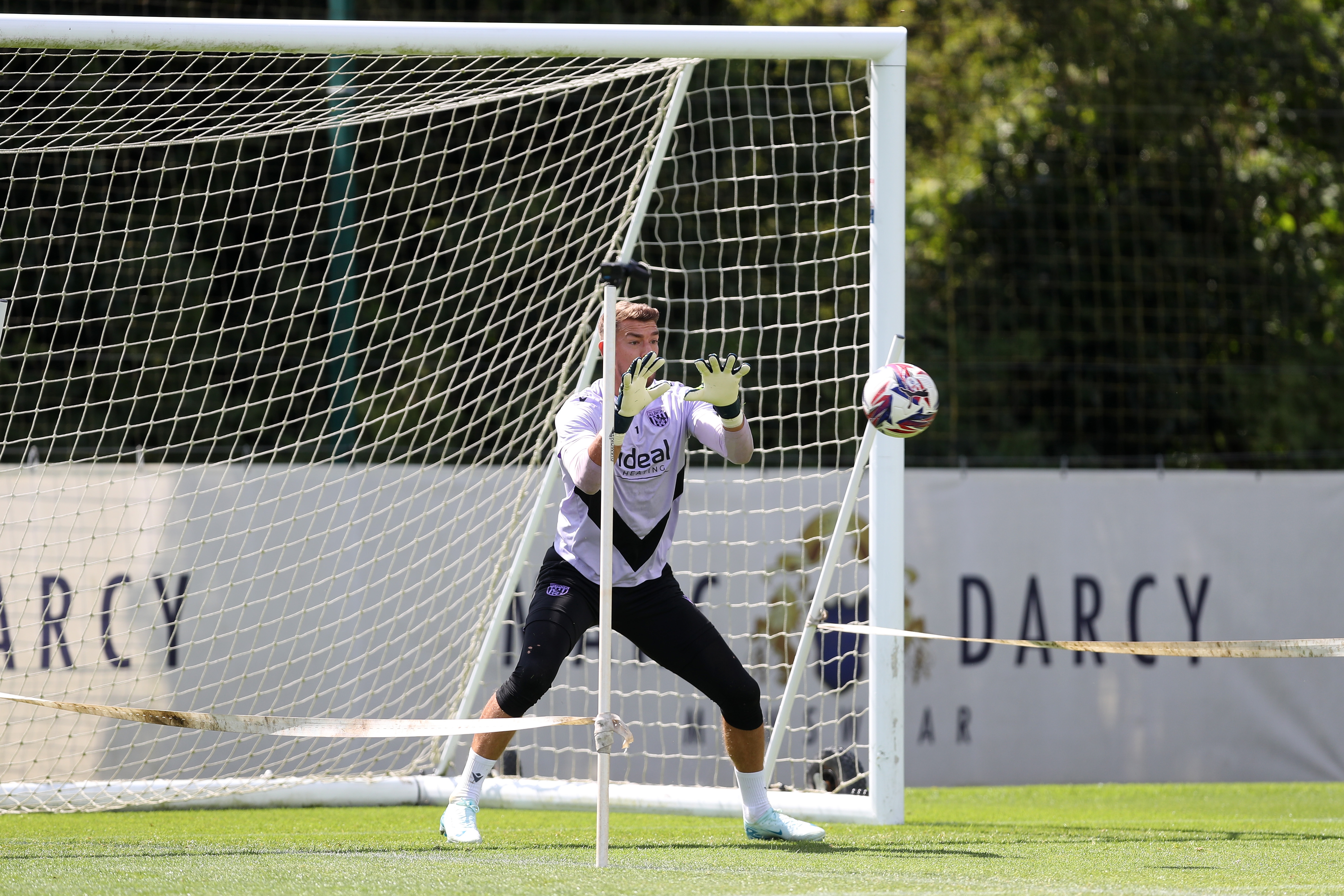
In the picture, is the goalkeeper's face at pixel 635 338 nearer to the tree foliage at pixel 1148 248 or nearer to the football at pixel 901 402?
the football at pixel 901 402

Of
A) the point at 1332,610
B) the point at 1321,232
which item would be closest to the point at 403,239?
the point at 1332,610

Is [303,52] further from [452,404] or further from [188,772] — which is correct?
[188,772]

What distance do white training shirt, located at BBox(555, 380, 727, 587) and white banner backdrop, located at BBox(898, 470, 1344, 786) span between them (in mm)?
3603

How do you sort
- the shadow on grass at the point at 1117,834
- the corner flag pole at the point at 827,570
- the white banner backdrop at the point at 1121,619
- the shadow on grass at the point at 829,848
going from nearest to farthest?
1. the shadow on grass at the point at 829,848
2. the shadow on grass at the point at 1117,834
3. the corner flag pole at the point at 827,570
4. the white banner backdrop at the point at 1121,619

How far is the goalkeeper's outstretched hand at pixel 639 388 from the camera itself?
153 inches

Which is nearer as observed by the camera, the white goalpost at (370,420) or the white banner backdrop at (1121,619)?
the white goalpost at (370,420)

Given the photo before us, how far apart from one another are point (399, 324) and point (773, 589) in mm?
2613

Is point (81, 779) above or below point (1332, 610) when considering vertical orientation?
below

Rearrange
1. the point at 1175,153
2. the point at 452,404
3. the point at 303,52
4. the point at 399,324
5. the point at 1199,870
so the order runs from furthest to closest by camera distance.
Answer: the point at 1175,153 → the point at 399,324 → the point at 452,404 → the point at 303,52 → the point at 1199,870

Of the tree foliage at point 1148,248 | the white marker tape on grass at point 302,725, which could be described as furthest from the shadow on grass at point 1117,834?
the tree foliage at point 1148,248

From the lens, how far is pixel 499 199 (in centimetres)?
845

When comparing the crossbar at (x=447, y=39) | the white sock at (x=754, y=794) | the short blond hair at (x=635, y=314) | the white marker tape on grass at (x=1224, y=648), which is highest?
the crossbar at (x=447, y=39)

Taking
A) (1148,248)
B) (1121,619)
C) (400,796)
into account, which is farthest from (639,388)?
(1148,248)

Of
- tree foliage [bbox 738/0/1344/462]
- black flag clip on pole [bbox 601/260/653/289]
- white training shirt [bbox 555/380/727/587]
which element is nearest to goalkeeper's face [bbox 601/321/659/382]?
white training shirt [bbox 555/380/727/587]
